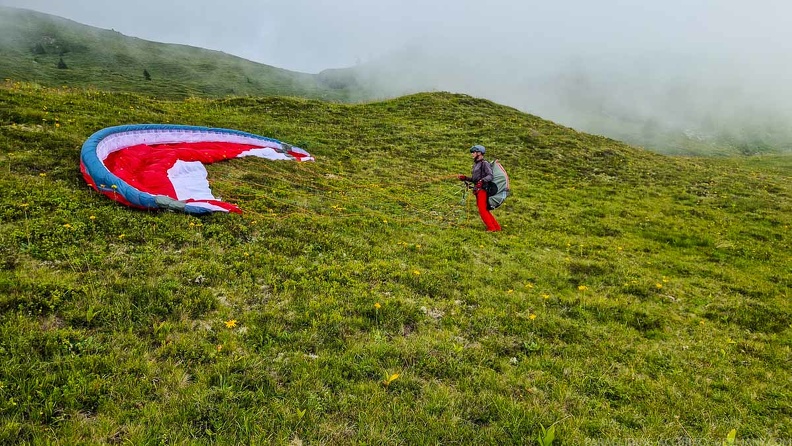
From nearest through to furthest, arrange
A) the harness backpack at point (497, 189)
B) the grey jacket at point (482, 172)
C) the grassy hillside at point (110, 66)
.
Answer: the harness backpack at point (497, 189) < the grey jacket at point (482, 172) < the grassy hillside at point (110, 66)

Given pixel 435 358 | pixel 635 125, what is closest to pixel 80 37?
pixel 435 358

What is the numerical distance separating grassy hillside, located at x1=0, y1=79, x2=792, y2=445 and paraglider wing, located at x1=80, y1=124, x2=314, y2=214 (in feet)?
2.23

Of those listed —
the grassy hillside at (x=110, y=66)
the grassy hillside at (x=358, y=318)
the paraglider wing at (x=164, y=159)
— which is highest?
the grassy hillside at (x=110, y=66)

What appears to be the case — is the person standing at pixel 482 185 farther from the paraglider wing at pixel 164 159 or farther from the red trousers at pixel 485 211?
the paraglider wing at pixel 164 159

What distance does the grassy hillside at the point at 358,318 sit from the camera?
5297 millimetres

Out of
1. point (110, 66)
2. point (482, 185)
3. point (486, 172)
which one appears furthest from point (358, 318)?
point (110, 66)

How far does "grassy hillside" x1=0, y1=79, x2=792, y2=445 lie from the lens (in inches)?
209

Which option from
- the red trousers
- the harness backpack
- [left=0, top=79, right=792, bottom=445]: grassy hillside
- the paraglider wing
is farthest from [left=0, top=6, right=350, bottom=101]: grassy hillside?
the harness backpack

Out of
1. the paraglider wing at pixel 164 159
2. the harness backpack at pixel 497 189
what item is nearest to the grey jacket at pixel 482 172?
the harness backpack at pixel 497 189

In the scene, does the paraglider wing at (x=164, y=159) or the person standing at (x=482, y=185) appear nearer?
the paraglider wing at (x=164, y=159)

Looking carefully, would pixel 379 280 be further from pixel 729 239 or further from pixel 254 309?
pixel 729 239

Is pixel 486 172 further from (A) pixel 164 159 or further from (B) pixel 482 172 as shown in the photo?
(A) pixel 164 159

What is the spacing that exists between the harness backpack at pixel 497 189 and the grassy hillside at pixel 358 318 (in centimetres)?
145

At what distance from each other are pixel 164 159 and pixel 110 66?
18343 centimetres
